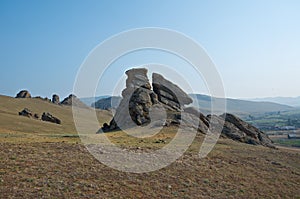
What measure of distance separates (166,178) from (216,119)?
3500 centimetres

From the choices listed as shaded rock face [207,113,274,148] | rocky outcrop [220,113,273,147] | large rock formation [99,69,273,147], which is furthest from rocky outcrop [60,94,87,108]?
rocky outcrop [220,113,273,147]

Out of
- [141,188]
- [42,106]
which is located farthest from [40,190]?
[42,106]

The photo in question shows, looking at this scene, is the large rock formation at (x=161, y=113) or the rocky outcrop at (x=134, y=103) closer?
the large rock formation at (x=161, y=113)

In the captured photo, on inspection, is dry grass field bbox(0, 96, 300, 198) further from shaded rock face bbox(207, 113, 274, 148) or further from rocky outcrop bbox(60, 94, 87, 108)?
rocky outcrop bbox(60, 94, 87, 108)

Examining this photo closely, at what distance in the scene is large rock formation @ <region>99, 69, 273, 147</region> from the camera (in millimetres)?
Answer: 49312

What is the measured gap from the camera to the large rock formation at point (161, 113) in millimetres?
49312

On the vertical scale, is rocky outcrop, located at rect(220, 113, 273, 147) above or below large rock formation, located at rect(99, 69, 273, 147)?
below

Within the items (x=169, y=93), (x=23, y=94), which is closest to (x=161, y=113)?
(x=169, y=93)

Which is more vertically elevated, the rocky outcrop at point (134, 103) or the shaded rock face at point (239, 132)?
the rocky outcrop at point (134, 103)

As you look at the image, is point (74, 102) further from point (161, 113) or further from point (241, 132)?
point (241, 132)

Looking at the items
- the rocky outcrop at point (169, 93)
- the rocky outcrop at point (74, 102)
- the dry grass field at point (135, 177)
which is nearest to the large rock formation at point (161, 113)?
the rocky outcrop at point (169, 93)

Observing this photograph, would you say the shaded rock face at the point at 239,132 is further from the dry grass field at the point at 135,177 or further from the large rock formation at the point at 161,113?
the dry grass field at the point at 135,177

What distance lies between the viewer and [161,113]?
50750mm

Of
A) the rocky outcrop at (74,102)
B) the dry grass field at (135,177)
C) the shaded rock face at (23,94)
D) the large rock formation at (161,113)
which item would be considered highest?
the shaded rock face at (23,94)
